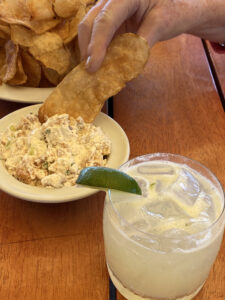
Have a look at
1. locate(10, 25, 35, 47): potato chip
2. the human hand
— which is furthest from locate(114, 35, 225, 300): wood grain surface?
locate(10, 25, 35, 47): potato chip

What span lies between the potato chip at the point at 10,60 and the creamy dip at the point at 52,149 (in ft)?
0.78

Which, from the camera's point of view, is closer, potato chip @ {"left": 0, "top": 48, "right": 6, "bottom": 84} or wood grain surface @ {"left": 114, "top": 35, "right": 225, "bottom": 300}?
wood grain surface @ {"left": 114, "top": 35, "right": 225, "bottom": 300}

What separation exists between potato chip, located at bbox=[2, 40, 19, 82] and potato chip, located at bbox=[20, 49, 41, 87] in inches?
1.3

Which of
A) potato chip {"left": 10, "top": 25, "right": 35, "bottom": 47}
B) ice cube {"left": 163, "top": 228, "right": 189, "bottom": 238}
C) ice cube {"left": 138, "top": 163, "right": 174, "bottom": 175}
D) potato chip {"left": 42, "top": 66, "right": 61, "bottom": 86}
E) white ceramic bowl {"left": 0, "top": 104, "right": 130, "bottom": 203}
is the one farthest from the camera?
potato chip {"left": 42, "top": 66, "right": 61, "bottom": 86}

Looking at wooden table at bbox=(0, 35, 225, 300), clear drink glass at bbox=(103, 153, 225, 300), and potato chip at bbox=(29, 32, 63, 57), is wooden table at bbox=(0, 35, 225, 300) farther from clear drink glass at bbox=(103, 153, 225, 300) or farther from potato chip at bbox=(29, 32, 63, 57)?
potato chip at bbox=(29, 32, 63, 57)

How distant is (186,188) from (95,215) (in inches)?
11.7

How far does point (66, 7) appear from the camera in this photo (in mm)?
1255

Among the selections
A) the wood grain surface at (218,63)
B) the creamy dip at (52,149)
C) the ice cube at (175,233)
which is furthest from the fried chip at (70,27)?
the ice cube at (175,233)

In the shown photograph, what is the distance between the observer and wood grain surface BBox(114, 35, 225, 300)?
114cm

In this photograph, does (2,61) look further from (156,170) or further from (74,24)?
(156,170)

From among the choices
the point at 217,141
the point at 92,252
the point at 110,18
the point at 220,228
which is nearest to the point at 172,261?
the point at 220,228

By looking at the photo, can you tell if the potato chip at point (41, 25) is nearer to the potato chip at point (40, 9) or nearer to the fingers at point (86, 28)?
the potato chip at point (40, 9)

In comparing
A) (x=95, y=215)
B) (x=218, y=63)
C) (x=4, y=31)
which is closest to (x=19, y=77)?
(x=4, y=31)

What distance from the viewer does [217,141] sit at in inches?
46.2
